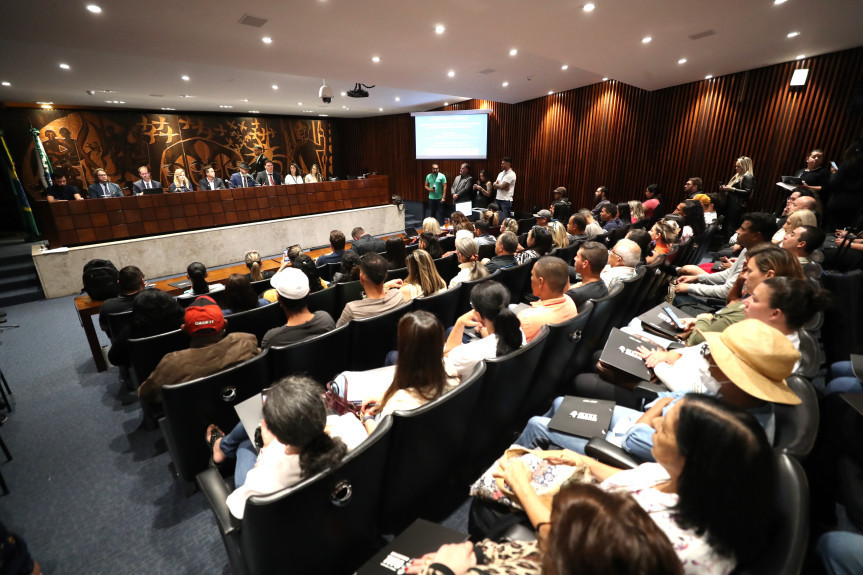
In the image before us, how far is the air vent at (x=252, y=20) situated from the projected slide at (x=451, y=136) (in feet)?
24.0

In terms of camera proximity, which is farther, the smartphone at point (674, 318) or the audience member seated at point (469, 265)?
the audience member seated at point (469, 265)

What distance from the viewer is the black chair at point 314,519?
1020 mm

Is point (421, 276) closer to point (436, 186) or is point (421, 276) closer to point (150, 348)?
point (150, 348)

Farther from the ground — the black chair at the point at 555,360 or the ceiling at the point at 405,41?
the ceiling at the point at 405,41

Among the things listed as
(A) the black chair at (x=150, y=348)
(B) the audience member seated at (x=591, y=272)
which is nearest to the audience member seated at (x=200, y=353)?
(A) the black chair at (x=150, y=348)

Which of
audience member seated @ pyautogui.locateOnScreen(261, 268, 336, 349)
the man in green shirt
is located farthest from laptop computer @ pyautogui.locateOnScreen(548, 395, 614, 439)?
the man in green shirt

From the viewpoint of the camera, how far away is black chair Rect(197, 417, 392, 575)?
1.02 meters

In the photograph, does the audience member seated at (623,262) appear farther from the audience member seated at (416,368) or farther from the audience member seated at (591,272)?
the audience member seated at (416,368)

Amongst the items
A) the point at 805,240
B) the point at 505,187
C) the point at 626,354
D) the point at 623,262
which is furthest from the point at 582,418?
the point at 505,187

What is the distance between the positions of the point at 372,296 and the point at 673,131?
294 inches

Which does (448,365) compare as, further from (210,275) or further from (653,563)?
(210,275)

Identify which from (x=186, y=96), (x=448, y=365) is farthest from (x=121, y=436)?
(x=186, y=96)

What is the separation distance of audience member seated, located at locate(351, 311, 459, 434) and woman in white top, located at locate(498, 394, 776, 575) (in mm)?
841

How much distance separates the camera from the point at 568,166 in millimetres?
8945
